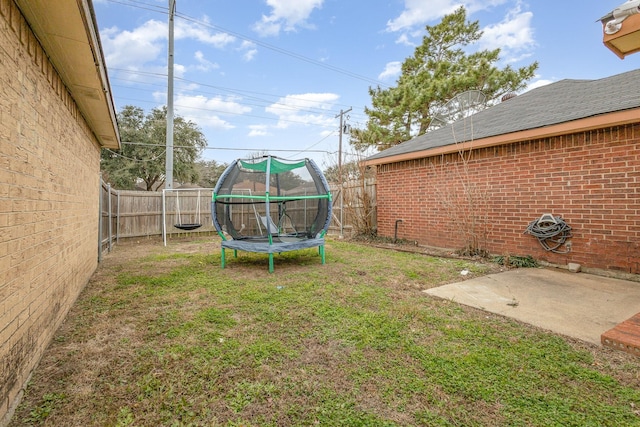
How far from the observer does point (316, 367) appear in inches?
77.9

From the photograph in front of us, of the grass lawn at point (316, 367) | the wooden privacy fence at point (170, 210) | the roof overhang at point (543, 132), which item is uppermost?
the roof overhang at point (543, 132)

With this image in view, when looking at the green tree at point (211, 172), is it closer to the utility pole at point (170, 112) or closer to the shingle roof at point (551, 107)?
the utility pole at point (170, 112)

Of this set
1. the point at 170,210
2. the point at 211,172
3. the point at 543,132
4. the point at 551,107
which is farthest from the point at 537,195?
the point at 211,172

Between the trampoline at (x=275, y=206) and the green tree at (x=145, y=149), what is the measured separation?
15.3m

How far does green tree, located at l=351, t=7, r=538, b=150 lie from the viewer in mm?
14523

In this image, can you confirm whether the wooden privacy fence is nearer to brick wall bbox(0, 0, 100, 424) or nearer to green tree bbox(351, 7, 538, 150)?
brick wall bbox(0, 0, 100, 424)

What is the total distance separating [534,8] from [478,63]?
20.0ft

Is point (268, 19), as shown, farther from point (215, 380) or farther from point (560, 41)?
point (215, 380)

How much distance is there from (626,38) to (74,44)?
179 inches

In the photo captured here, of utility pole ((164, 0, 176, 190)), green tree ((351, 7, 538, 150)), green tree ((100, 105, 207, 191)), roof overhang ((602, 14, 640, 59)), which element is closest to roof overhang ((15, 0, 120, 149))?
roof overhang ((602, 14, 640, 59))

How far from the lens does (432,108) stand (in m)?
15.4

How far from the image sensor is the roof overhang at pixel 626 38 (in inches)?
96.0

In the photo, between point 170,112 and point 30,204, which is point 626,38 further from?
point 170,112

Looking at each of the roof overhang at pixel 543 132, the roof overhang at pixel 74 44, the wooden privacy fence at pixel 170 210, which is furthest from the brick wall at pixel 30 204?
the roof overhang at pixel 543 132
